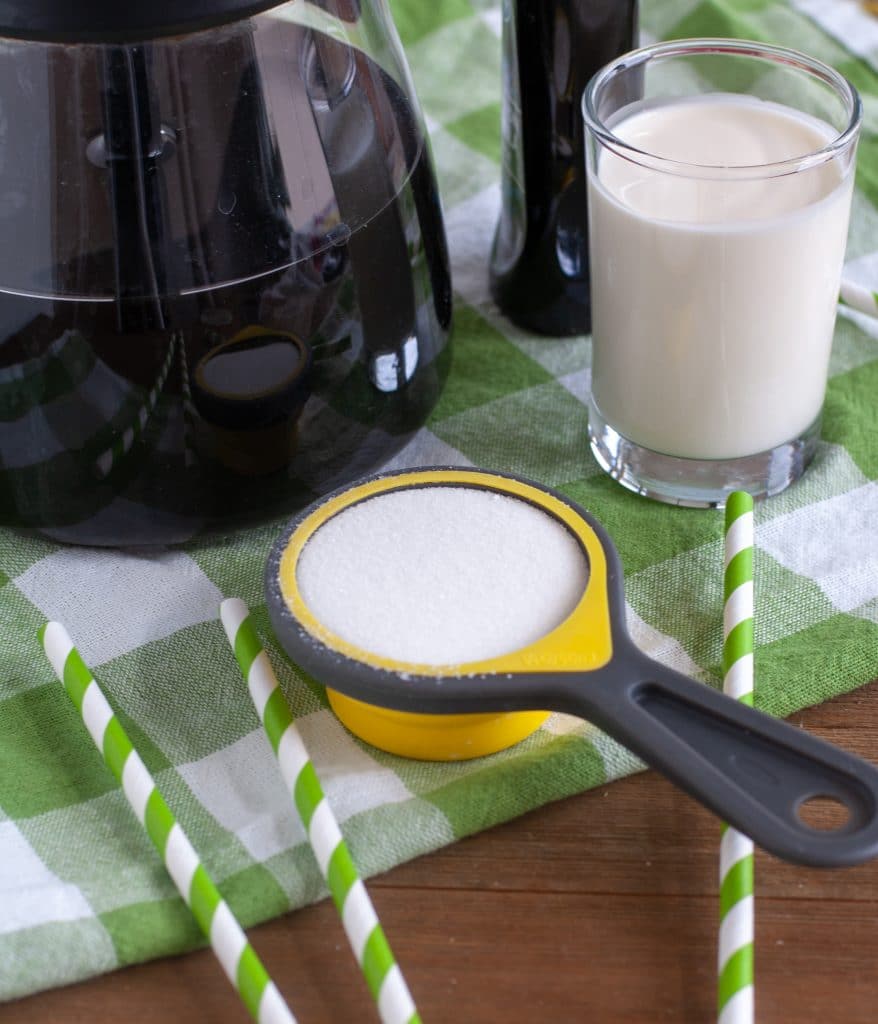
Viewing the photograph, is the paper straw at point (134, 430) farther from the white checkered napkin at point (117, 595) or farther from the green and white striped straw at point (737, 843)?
the green and white striped straw at point (737, 843)

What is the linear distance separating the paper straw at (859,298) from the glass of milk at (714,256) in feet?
0.35

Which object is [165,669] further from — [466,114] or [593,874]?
[466,114]

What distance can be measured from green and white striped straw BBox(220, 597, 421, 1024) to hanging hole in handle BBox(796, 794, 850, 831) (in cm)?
16

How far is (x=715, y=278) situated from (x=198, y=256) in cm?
21

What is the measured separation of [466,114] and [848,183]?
15.7 inches

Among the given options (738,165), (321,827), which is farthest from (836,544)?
(321,827)

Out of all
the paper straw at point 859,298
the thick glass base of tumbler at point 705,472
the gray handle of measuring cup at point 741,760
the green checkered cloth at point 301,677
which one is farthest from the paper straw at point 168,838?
the paper straw at point 859,298

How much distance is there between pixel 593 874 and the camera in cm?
48

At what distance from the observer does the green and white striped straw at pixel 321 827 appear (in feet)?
1.38

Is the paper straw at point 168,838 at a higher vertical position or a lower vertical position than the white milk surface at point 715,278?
lower

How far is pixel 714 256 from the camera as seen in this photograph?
549mm

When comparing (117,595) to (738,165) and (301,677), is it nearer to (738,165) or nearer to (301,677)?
(301,677)

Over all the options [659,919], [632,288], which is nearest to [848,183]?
[632,288]

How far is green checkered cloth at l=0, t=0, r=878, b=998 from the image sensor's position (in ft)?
1.56
